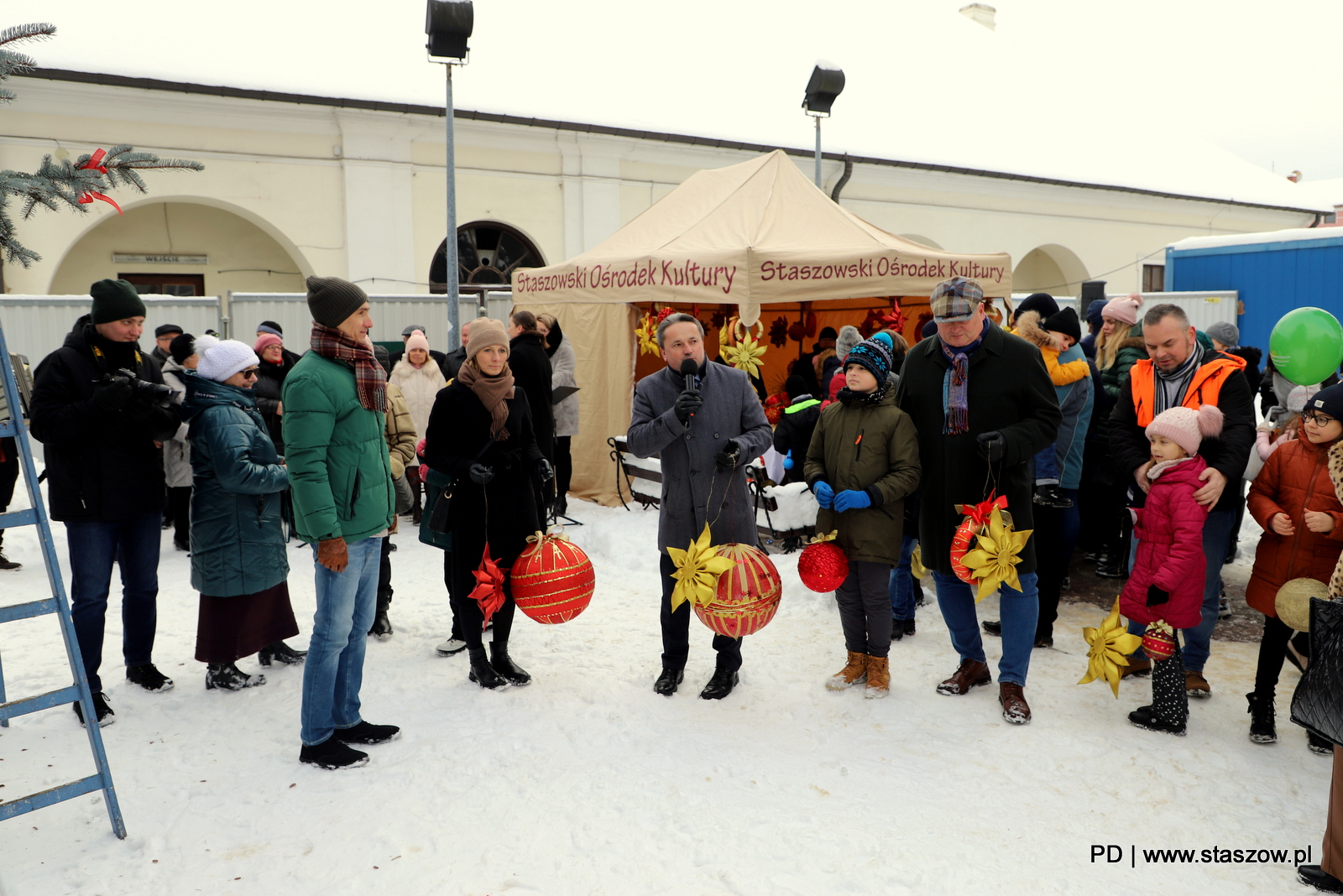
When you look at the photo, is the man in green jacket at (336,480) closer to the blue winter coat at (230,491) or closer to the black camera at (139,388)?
the blue winter coat at (230,491)

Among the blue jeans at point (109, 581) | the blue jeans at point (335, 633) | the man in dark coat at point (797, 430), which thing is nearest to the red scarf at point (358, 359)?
the blue jeans at point (335, 633)

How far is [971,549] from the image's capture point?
390 centimetres

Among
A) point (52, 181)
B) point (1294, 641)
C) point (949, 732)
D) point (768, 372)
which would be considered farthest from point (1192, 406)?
point (768, 372)

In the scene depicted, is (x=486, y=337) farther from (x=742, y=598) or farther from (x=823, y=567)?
(x=823, y=567)

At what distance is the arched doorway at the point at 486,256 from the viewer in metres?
14.3

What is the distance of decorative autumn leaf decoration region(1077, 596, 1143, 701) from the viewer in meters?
3.96

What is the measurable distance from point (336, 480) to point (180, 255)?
1212 centimetres

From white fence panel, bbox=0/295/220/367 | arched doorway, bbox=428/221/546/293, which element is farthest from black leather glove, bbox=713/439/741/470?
arched doorway, bbox=428/221/546/293

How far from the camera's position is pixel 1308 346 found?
420 centimetres

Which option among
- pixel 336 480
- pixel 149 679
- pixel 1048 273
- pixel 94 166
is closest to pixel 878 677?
A: pixel 336 480

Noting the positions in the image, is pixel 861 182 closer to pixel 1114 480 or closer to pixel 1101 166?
pixel 1101 166

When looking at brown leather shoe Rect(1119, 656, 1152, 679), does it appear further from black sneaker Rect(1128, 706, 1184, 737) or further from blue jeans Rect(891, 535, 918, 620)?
blue jeans Rect(891, 535, 918, 620)

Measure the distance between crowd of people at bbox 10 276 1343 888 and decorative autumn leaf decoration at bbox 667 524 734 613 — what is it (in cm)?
28

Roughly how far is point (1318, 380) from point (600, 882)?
3.93 m
